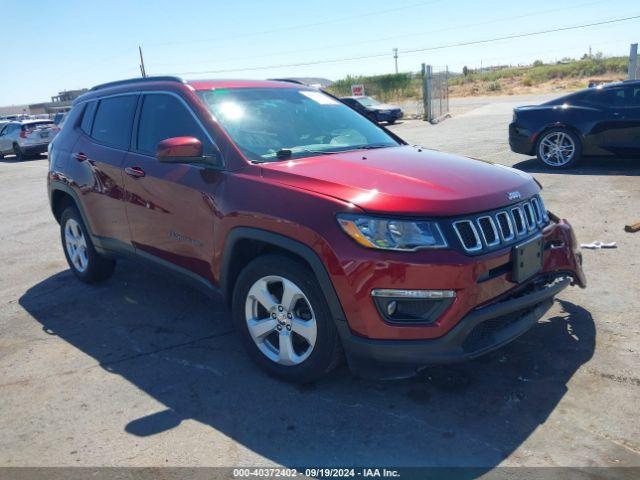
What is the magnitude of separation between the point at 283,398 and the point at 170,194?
65.6 inches

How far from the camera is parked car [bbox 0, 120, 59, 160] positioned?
72.7ft

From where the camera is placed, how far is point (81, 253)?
5.57 meters

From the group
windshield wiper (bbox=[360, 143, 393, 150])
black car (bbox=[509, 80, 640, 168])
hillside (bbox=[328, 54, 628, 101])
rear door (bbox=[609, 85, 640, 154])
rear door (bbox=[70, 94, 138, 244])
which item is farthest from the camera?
hillside (bbox=[328, 54, 628, 101])

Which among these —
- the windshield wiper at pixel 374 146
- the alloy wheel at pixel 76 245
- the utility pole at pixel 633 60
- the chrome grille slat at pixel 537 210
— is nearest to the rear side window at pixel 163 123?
the windshield wiper at pixel 374 146

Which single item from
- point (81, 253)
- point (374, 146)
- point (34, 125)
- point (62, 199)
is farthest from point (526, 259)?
point (34, 125)

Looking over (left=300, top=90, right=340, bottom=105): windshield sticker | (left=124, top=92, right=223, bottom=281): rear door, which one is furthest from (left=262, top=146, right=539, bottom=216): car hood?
(left=300, top=90, right=340, bottom=105): windshield sticker

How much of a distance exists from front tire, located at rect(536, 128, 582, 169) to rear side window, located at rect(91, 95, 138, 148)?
7.53 m

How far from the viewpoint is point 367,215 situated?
2.91 meters

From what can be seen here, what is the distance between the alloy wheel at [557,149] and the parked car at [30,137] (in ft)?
61.7

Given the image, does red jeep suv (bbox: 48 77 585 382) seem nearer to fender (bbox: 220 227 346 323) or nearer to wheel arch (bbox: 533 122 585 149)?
fender (bbox: 220 227 346 323)

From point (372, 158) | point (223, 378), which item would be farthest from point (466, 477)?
point (372, 158)

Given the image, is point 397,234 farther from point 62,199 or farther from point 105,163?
point 62,199

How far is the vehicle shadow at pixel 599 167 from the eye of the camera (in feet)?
30.5

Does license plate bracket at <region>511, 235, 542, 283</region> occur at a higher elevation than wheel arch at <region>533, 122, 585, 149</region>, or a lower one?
lower
